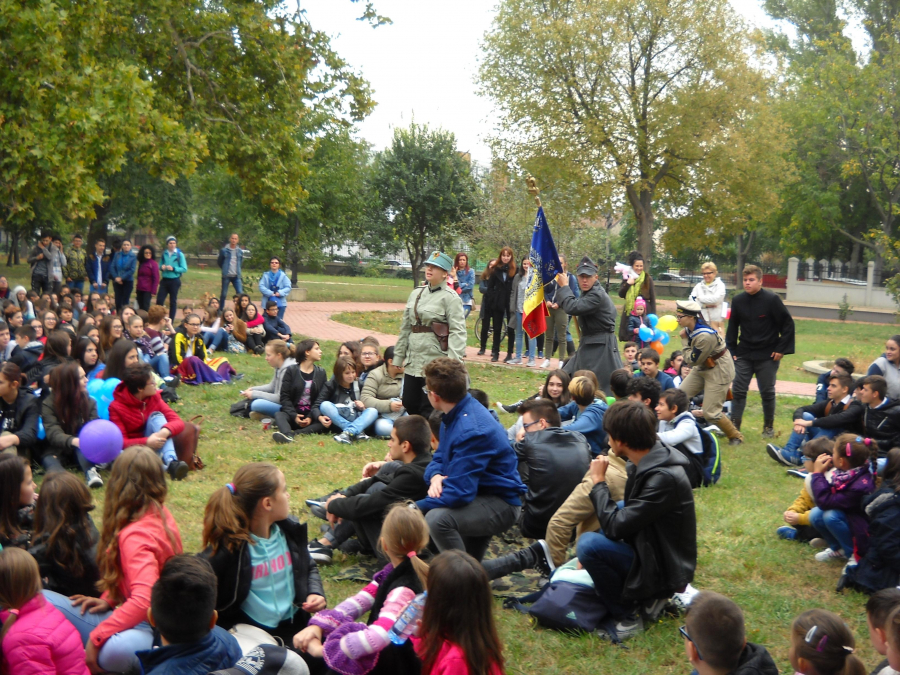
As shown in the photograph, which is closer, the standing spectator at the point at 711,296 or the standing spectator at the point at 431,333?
the standing spectator at the point at 431,333

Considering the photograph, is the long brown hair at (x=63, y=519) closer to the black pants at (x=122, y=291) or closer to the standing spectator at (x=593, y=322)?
the standing spectator at (x=593, y=322)

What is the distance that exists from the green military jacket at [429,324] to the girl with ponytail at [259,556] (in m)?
3.80

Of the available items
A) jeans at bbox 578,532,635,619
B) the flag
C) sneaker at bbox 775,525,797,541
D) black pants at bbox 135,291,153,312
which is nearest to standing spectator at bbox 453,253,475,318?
black pants at bbox 135,291,153,312

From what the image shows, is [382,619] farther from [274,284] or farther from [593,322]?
[274,284]

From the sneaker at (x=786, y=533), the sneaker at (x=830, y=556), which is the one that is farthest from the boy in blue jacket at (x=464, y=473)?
the sneaker at (x=786, y=533)

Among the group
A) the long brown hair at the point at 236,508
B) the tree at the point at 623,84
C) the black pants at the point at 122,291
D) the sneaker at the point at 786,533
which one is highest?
the tree at the point at 623,84

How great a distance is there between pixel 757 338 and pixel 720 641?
6763mm

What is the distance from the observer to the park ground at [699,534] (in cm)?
423

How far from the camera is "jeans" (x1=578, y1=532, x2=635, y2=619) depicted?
4.34m

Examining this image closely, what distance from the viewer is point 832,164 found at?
38.4m

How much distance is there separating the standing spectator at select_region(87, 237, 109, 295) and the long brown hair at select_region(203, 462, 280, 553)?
47.1 feet

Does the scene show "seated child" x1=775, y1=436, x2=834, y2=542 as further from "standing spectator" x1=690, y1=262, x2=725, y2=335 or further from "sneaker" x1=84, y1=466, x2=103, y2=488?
"standing spectator" x1=690, y1=262, x2=725, y2=335

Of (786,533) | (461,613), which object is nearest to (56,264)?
(786,533)

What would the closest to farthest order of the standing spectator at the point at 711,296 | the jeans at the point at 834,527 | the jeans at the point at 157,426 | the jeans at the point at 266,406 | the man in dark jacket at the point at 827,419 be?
the jeans at the point at 834,527
the jeans at the point at 157,426
the man in dark jacket at the point at 827,419
the jeans at the point at 266,406
the standing spectator at the point at 711,296
